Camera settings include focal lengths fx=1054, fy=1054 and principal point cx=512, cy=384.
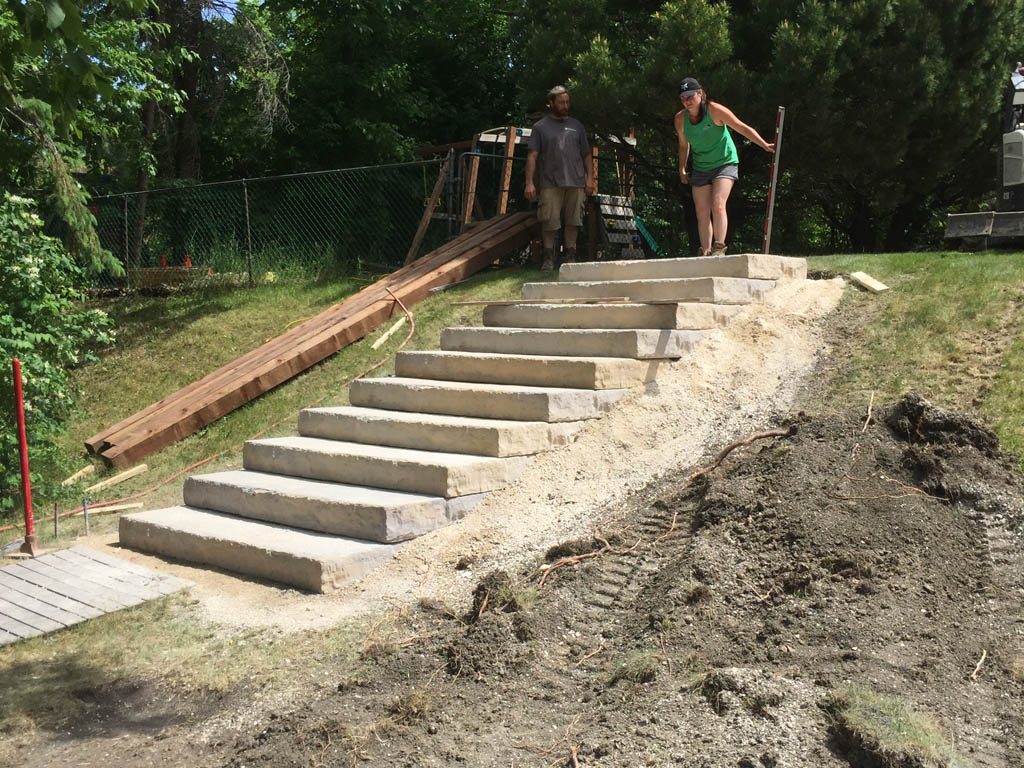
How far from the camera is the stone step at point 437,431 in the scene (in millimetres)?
6758

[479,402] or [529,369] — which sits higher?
[529,369]

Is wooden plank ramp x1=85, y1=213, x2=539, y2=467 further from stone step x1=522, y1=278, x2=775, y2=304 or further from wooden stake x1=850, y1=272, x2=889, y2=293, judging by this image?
wooden stake x1=850, y1=272, x2=889, y2=293

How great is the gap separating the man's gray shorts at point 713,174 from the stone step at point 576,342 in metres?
2.02

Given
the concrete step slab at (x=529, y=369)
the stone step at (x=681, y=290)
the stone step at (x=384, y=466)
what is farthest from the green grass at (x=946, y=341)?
the stone step at (x=384, y=466)

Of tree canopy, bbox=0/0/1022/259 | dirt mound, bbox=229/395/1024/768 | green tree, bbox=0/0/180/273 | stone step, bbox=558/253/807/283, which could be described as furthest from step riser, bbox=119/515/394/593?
tree canopy, bbox=0/0/1022/259

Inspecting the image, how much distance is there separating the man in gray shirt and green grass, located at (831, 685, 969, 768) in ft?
24.9

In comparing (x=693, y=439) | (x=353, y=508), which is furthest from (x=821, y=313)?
(x=353, y=508)

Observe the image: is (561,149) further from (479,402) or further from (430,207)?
(479,402)

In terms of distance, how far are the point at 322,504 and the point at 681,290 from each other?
132 inches

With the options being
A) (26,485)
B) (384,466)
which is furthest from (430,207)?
(26,485)

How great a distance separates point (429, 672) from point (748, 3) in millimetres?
8785

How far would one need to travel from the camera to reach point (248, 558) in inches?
249

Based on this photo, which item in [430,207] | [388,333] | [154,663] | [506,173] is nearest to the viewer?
[154,663]

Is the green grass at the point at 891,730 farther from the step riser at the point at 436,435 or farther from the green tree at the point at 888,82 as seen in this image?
the green tree at the point at 888,82
